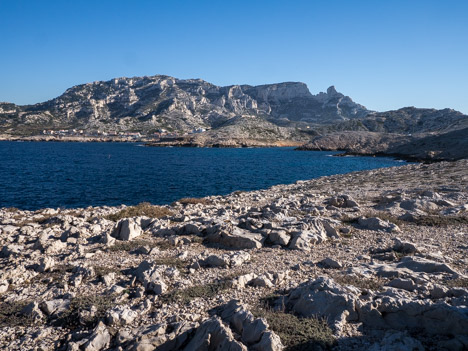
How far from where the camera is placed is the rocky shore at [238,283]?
279 inches

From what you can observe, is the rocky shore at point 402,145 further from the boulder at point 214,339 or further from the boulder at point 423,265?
the boulder at point 214,339

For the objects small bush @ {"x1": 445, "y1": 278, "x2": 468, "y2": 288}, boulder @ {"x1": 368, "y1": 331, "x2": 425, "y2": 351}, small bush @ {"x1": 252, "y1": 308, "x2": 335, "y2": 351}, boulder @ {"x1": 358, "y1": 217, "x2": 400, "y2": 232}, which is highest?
boulder @ {"x1": 368, "y1": 331, "x2": 425, "y2": 351}

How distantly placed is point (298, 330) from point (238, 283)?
9.83 ft

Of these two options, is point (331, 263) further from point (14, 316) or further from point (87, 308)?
point (14, 316)

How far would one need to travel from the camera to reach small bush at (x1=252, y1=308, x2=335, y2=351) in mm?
6746

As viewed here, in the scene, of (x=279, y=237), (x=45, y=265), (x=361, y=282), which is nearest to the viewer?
(x=361, y=282)

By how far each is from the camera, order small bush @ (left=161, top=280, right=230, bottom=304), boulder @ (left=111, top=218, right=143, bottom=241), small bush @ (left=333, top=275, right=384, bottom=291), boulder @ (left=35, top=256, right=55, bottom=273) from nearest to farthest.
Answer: small bush @ (left=161, top=280, right=230, bottom=304) → small bush @ (left=333, top=275, right=384, bottom=291) → boulder @ (left=35, top=256, right=55, bottom=273) → boulder @ (left=111, top=218, right=143, bottom=241)

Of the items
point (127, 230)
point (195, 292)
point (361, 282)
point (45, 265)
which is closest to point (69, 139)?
point (127, 230)

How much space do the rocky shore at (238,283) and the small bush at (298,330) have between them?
0.10 feet

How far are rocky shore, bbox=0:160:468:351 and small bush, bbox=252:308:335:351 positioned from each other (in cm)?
3

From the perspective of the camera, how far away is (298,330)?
285 inches

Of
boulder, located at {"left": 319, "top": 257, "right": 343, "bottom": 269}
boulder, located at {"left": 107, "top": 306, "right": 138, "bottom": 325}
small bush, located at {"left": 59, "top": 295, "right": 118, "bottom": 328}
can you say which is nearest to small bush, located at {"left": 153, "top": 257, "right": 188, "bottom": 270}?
small bush, located at {"left": 59, "top": 295, "right": 118, "bottom": 328}

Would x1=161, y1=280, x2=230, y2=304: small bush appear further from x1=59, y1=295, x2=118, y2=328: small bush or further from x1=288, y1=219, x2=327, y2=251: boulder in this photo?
x1=288, y1=219, x2=327, y2=251: boulder

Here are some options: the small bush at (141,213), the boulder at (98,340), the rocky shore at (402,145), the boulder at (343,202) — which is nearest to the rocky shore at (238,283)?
the boulder at (98,340)
